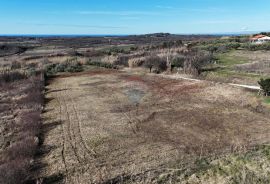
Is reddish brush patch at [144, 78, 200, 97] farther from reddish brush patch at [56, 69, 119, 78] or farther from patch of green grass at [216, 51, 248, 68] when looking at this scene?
patch of green grass at [216, 51, 248, 68]

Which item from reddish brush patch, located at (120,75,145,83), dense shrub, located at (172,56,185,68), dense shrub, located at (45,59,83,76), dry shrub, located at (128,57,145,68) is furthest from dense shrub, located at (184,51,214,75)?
dense shrub, located at (45,59,83,76)

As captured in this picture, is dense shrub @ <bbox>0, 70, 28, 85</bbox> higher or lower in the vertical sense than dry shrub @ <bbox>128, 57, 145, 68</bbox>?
lower

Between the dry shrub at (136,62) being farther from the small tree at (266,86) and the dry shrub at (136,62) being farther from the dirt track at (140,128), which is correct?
the small tree at (266,86)

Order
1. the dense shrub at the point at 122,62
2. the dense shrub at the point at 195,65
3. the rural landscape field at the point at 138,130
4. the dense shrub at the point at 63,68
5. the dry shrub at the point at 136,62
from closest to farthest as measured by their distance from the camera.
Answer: the rural landscape field at the point at 138,130 < the dense shrub at the point at 195,65 < the dense shrub at the point at 63,68 < the dry shrub at the point at 136,62 < the dense shrub at the point at 122,62

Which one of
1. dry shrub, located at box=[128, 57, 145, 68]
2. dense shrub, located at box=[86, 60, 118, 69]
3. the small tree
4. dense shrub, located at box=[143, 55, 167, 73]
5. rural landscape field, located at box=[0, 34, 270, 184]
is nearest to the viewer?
rural landscape field, located at box=[0, 34, 270, 184]

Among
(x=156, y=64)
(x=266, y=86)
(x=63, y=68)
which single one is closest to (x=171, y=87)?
(x=266, y=86)

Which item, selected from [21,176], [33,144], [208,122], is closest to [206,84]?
[208,122]

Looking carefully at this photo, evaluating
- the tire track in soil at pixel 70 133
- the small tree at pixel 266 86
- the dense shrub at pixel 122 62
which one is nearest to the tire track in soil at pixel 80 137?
the tire track in soil at pixel 70 133

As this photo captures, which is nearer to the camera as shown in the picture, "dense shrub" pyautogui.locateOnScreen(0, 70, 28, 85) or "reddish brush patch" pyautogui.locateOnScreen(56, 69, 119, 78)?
"dense shrub" pyautogui.locateOnScreen(0, 70, 28, 85)

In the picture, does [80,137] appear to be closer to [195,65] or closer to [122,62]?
[195,65]
